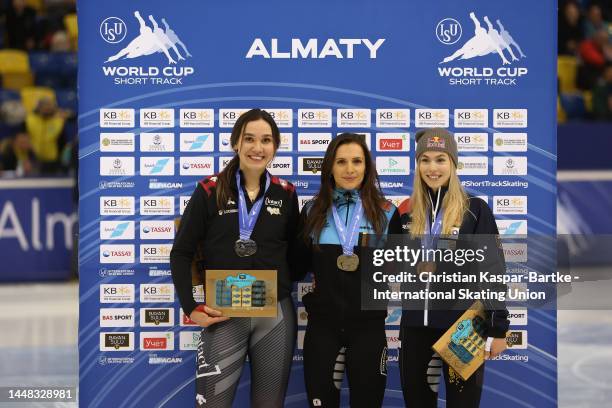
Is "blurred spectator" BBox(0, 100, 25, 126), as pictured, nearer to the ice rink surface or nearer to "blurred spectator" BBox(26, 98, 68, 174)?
"blurred spectator" BBox(26, 98, 68, 174)

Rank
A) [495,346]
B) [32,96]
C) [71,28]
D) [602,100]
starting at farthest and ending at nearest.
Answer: [71,28], [32,96], [602,100], [495,346]

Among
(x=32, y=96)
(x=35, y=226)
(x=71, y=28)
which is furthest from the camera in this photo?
(x=71, y=28)

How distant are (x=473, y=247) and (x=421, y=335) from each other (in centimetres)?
54

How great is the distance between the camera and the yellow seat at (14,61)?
50.0ft

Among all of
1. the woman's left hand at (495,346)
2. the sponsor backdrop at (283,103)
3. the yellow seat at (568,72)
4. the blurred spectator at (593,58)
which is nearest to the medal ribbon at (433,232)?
the woman's left hand at (495,346)

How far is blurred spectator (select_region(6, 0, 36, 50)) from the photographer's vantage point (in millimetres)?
14883

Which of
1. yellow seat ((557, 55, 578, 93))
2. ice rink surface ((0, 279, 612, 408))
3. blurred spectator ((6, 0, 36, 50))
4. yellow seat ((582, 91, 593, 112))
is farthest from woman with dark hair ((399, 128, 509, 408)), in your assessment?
blurred spectator ((6, 0, 36, 50))

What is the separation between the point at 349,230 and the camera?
15.8ft

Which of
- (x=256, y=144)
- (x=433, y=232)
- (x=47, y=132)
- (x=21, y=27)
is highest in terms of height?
(x=21, y=27)

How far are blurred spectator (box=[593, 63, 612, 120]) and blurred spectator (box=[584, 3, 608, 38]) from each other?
5.51 feet

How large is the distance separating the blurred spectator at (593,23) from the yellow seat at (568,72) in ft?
1.60

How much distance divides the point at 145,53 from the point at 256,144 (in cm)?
114

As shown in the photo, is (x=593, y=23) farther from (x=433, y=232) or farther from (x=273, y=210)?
(x=273, y=210)

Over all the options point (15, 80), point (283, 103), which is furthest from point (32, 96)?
point (283, 103)
